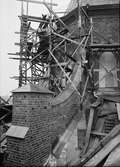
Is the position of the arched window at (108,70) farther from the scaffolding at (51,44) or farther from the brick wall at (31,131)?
the brick wall at (31,131)

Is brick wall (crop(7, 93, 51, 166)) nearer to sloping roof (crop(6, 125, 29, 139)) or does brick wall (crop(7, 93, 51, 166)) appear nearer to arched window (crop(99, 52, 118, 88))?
sloping roof (crop(6, 125, 29, 139))

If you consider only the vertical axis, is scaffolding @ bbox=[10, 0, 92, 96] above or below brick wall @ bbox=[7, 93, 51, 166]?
above

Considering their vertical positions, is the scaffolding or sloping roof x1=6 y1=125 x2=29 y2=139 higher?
the scaffolding

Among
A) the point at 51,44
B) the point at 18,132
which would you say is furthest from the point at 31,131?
the point at 51,44

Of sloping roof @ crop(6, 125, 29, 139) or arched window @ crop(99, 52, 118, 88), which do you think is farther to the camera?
arched window @ crop(99, 52, 118, 88)

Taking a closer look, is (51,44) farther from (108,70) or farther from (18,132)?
(18,132)

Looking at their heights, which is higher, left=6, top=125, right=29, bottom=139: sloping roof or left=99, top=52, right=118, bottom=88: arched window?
left=99, top=52, right=118, bottom=88: arched window

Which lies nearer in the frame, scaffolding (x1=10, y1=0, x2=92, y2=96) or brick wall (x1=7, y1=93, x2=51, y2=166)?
brick wall (x1=7, y1=93, x2=51, y2=166)

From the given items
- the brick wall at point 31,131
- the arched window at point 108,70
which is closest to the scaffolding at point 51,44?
the arched window at point 108,70

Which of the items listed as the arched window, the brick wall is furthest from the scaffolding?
the brick wall

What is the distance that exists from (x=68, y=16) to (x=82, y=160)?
964 cm

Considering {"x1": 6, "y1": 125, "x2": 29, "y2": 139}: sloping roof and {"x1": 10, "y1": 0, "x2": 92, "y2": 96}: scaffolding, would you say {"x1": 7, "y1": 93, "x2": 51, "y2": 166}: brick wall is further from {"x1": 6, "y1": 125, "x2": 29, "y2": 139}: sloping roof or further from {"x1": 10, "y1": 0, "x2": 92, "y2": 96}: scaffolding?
{"x1": 10, "y1": 0, "x2": 92, "y2": 96}: scaffolding

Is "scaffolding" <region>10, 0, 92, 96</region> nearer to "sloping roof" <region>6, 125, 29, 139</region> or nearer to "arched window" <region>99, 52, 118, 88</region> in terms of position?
"arched window" <region>99, 52, 118, 88</region>

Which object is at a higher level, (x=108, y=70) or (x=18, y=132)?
(x=108, y=70)
